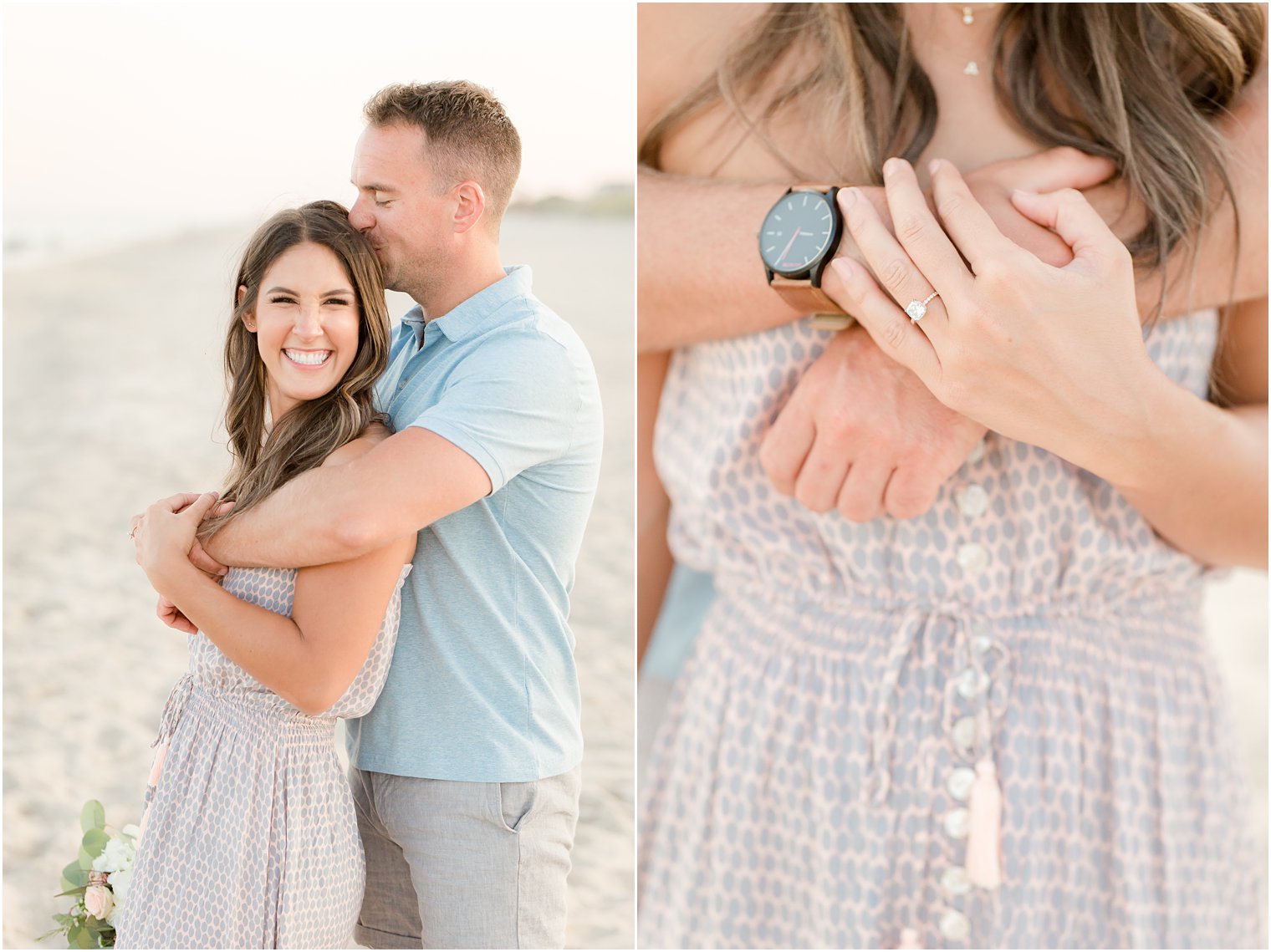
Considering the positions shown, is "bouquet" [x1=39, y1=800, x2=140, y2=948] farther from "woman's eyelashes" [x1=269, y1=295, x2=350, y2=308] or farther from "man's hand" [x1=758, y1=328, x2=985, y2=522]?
"man's hand" [x1=758, y1=328, x2=985, y2=522]

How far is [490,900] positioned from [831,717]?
518 millimetres

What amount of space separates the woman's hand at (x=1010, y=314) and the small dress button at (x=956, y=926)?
0.63 metres

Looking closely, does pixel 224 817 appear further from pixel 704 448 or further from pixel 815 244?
pixel 815 244

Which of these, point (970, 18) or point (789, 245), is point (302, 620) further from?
point (970, 18)

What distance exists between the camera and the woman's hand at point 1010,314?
124cm

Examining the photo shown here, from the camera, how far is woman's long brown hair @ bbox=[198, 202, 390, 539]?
1.30 metres

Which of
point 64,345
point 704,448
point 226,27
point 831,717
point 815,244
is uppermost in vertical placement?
point 64,345

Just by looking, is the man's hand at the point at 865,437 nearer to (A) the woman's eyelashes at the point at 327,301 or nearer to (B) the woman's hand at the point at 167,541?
(A) the woman's eyelashes at the point at 327,301

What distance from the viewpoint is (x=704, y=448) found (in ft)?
5.31

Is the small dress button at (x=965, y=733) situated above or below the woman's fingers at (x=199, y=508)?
below

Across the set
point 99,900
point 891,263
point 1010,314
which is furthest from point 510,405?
point 99,900

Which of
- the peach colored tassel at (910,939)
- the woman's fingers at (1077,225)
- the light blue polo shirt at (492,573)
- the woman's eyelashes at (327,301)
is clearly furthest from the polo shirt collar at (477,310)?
the peach colored tassel at (910,939)

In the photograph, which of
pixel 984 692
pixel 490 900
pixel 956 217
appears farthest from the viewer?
pixel 984 692

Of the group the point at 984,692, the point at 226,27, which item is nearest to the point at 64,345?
the point at 226,27
